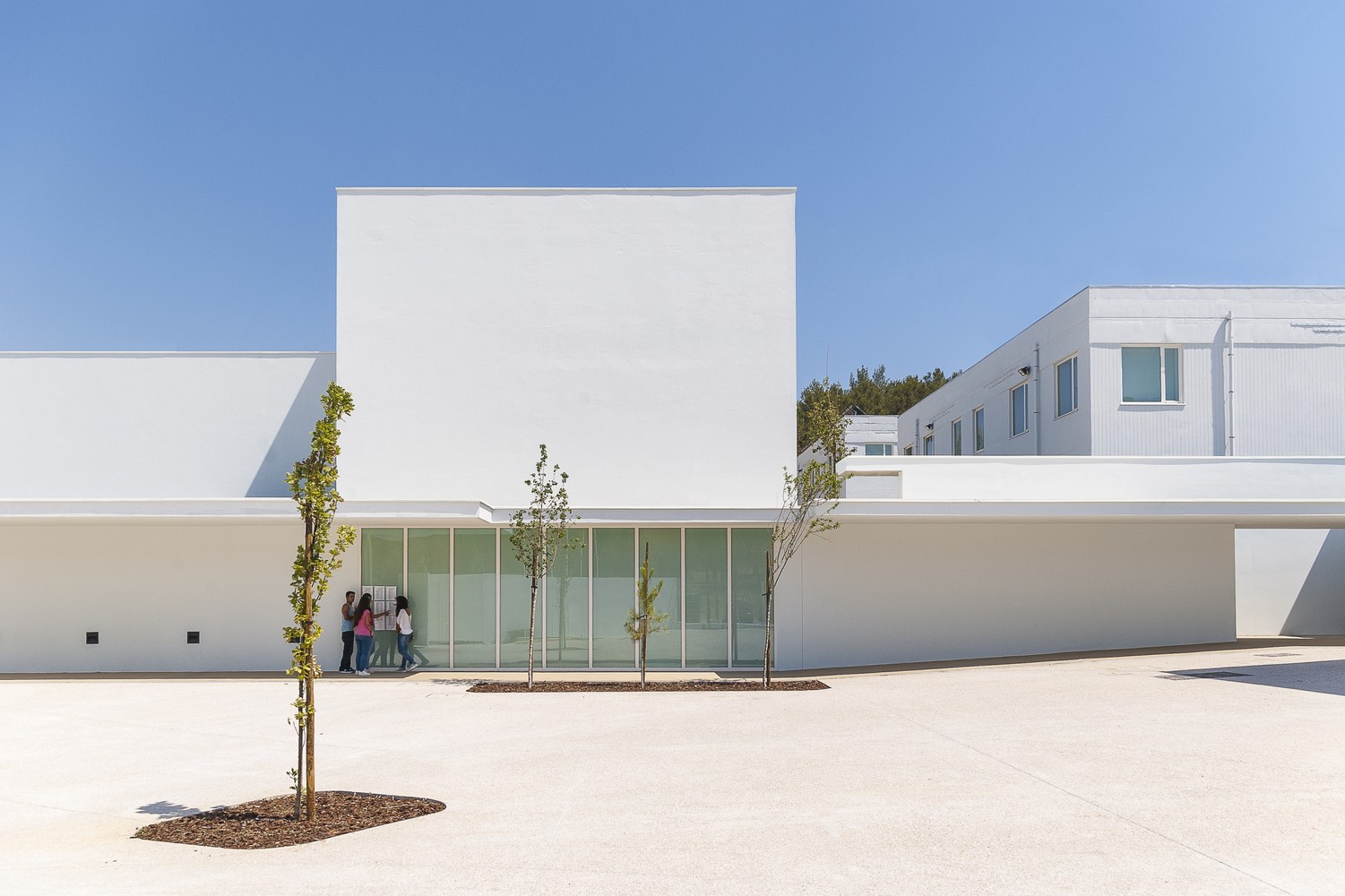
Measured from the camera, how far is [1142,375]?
2233 cm

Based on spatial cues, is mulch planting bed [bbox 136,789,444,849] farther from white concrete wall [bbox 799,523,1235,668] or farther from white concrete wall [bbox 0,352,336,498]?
white concrete wall [bbox 0,352,336,498]

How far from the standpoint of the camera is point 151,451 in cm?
2122

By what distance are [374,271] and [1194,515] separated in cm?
1517

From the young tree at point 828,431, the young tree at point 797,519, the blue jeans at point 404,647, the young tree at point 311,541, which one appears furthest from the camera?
the blue jeans at point 404,647

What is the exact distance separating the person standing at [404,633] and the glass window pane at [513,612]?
1.61 meters

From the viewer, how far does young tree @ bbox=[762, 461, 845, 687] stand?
1658 cm

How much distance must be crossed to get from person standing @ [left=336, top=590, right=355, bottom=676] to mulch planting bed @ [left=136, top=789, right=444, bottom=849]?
34.1 ft

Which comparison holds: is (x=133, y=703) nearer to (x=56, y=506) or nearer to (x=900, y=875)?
(x=56, y=506)

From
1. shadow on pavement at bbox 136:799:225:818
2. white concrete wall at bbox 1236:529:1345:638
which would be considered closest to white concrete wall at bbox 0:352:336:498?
shadow on pavement at bbox 136:799:225:818

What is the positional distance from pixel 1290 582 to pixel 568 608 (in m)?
17.9

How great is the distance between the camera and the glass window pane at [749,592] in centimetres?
1877

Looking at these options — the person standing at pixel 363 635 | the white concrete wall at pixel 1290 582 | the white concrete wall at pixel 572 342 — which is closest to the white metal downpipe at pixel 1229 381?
the white concrete wall at pixel 1290 582

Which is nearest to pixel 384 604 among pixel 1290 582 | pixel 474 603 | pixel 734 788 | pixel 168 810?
pixel 474 603

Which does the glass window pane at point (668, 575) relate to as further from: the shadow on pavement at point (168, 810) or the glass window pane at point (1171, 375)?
the glass window pane at point (1171, 375)
